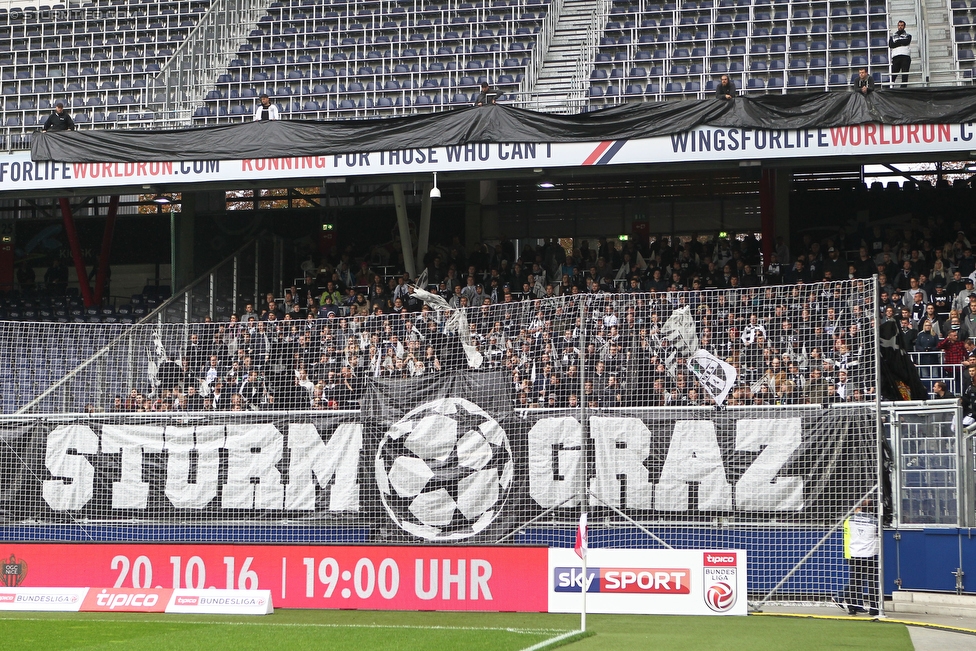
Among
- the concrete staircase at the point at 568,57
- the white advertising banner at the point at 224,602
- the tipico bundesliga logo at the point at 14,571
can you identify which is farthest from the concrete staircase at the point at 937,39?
the tipico bundesliga logo at the point at 14,571

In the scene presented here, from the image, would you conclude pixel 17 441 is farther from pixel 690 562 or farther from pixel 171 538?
pixel 690 562

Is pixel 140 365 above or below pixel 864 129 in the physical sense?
below

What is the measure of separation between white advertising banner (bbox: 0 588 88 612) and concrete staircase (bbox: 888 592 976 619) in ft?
30.2

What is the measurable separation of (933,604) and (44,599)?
1009 centimetres

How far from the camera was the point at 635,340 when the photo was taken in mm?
13766

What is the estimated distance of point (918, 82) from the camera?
19234 mm

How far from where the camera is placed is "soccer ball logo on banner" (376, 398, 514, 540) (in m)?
13.4

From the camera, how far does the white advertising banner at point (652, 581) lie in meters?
12.0

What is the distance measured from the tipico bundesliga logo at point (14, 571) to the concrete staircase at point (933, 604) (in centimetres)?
1005

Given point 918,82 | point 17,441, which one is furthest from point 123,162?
point 918,82

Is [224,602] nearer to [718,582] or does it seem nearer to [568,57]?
[718,582]

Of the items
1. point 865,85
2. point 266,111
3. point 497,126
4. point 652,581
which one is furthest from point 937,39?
point 652,581

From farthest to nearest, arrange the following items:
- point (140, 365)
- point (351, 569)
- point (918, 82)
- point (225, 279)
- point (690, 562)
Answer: point (225, 279), point (918, 82), point (140, 365), point (351, 569), point (690, 562)

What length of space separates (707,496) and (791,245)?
11.9m
